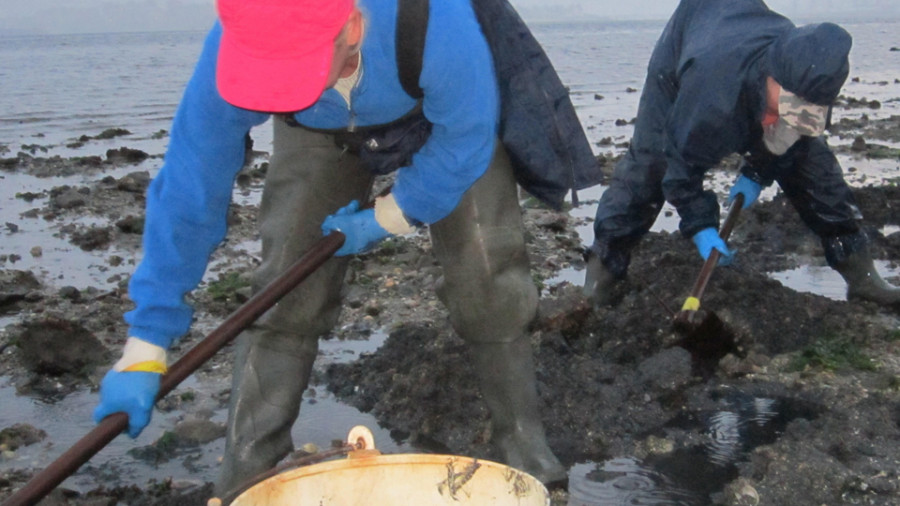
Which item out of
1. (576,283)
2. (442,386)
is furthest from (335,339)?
(576,283)

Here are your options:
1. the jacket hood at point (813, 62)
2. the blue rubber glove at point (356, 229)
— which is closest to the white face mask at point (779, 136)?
the jacket hood at point (813, 62)

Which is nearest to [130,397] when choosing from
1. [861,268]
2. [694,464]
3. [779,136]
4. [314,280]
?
[314,280]

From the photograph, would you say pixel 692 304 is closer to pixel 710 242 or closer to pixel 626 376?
pixel 710 242

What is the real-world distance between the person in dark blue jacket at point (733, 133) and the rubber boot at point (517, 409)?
1511mm

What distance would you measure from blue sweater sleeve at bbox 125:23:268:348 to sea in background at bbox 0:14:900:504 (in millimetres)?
1190

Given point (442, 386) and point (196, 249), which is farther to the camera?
point (442, 386)

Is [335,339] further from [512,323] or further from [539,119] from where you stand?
[539,119]

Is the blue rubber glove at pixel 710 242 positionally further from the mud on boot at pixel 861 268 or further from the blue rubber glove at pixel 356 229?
the blue rubber glove at pixel 356 229

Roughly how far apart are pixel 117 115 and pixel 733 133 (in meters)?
11.6

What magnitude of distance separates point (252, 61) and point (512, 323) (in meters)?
1.29

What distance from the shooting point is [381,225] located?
2977 millimetres

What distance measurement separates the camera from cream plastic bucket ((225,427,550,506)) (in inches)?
97.9

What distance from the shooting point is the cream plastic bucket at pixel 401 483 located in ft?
8.16

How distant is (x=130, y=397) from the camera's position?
252 centimetres
